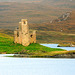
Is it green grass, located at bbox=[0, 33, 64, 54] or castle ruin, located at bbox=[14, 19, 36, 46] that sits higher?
castle ruin, located at bbox=[14, 19, 36, 46]

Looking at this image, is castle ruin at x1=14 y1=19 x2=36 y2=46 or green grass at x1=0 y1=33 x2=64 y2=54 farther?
castle ruin at x1=14 y1=19 x2=36 y2=46
